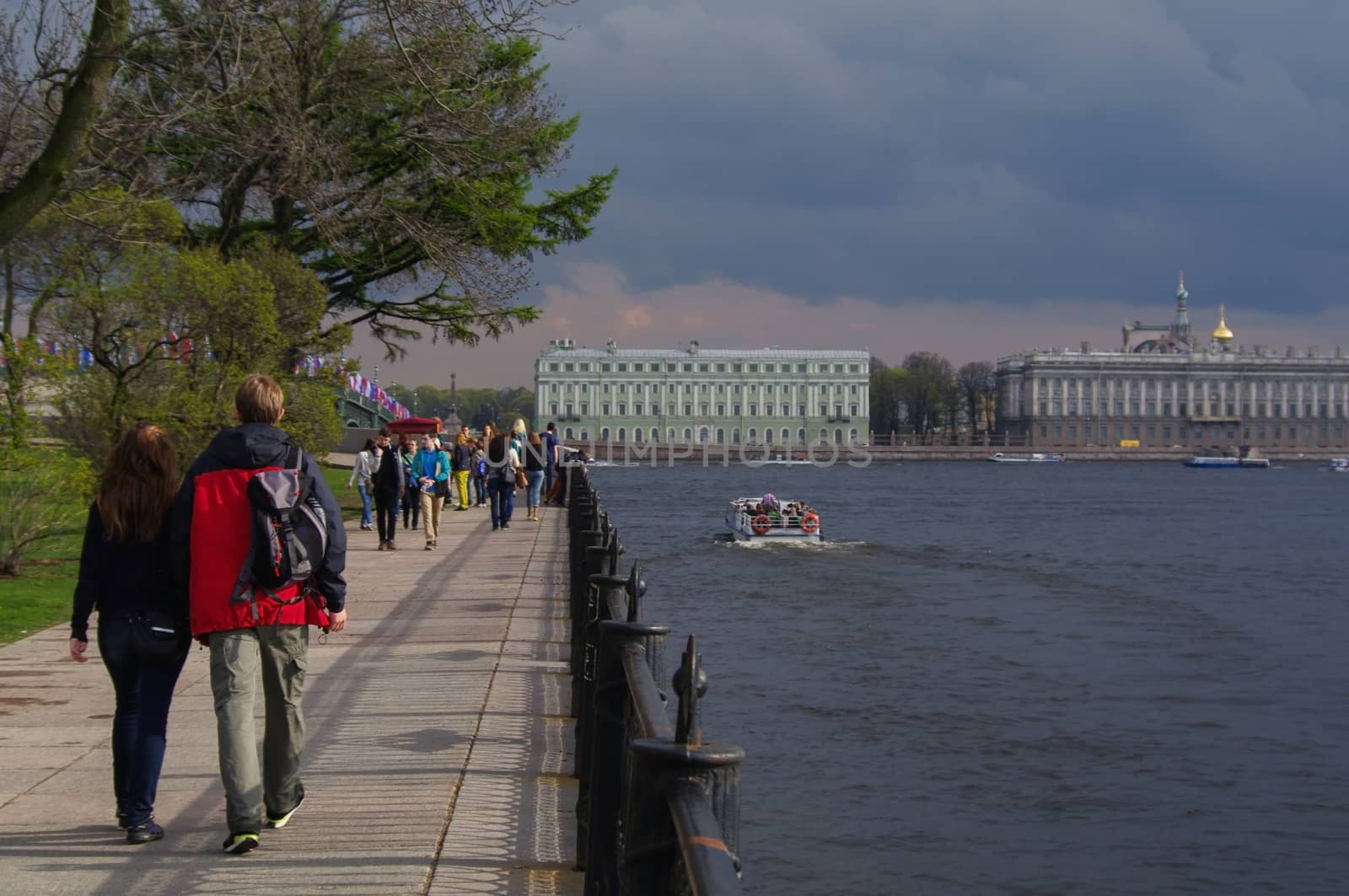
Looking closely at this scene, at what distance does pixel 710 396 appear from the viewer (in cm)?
17762

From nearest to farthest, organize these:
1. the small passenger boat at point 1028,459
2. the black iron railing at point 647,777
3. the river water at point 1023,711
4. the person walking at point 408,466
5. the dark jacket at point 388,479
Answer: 1. the black iron railing at point 647,777
2. the river water at point 1023,711
3. the dark jacket at point 388,479
4. the person walking at point 408,466
5. the small passenger boat at point 1028,459

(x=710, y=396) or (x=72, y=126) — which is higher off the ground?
(x=710, y=396)

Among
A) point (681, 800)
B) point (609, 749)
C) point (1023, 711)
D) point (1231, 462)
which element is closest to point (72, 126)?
point (609, 749)

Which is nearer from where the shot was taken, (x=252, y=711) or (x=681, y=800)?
(x=681, y=800)

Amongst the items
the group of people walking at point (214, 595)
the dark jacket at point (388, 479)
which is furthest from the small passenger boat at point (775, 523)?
the group of people walking at point (214, 595)

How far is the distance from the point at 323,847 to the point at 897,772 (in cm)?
978

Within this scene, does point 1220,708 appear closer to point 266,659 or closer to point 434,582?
point 434,582

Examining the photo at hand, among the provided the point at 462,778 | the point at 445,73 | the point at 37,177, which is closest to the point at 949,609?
the point at 445,73

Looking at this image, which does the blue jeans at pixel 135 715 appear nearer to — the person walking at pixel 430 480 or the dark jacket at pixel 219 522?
the dark jacket at pixel 219 522

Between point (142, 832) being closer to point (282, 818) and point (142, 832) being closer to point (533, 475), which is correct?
point (282, 818)

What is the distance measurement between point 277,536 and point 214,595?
339mm

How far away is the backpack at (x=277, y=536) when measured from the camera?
5723 mm

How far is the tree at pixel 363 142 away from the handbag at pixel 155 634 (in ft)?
25.5

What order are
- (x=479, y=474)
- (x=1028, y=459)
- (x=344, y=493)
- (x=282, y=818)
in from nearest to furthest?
(x=282, y=818)
(x=479, y=474)
(x=344, y=493)
(x=1028, y=459)
